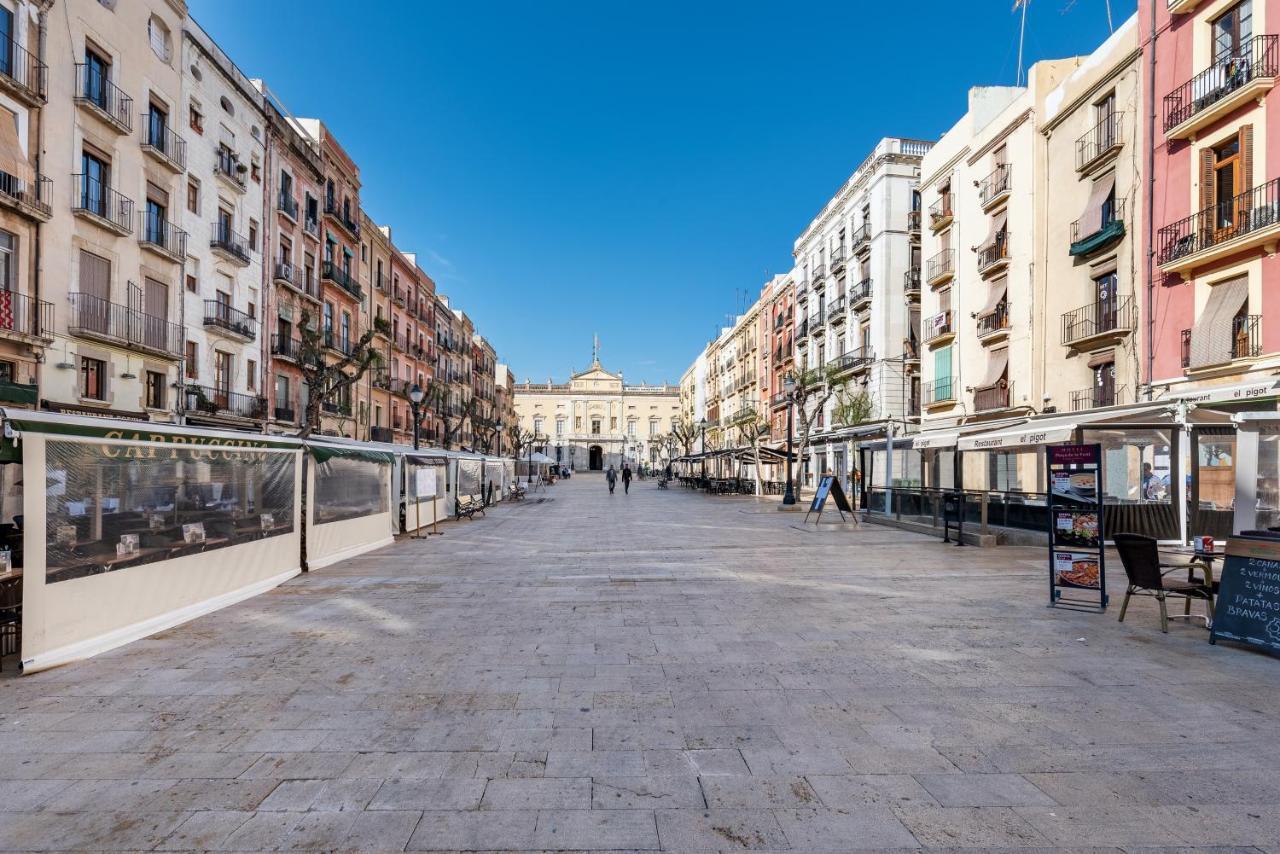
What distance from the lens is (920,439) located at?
15.9 metres

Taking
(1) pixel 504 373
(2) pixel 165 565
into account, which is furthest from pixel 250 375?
(1) pixel 504 373

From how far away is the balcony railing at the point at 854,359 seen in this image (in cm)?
3206

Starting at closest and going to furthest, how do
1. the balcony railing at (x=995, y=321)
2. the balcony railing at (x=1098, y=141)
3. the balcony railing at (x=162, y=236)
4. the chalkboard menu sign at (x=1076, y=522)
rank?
the chalkboard menu sign at (x=1076, y=522) → the balcony railing at (x=1098, y=141) → the balcony railing at (x=162, y=236) → the balcony railing at (x=995, y=321)

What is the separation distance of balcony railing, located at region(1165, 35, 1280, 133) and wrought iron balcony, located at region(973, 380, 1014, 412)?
342 inches

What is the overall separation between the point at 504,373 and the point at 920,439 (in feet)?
216

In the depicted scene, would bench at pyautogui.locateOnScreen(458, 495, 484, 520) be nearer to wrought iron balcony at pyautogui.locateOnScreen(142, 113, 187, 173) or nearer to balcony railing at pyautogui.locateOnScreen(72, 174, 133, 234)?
balcony railing at pyautogui.locateOnScreen(72, 174, 133, 234)

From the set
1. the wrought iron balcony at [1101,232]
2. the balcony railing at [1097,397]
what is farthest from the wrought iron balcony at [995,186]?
the balcony railing at [1097,397]

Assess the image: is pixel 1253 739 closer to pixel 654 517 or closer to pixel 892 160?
pixel 654 517

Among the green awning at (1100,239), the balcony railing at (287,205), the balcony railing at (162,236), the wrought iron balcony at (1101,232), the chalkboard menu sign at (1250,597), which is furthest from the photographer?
the balcony railing at (287,205)

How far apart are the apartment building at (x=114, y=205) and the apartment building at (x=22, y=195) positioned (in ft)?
0.54

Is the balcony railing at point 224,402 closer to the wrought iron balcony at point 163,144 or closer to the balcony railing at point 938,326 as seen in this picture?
the wrought iron balcony at point 163,144

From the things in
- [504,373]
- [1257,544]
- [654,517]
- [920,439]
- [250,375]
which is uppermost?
[504,373]

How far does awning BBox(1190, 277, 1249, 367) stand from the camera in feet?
48.4

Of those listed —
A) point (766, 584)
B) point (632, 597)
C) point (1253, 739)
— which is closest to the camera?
point (1253, 739)
